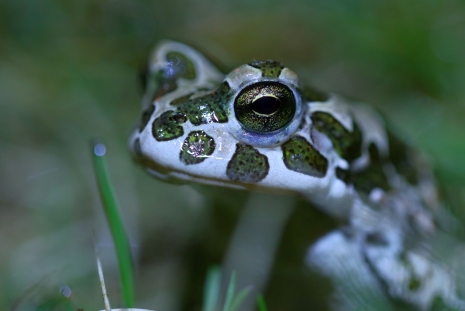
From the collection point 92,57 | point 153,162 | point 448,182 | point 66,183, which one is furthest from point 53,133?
point 448,182

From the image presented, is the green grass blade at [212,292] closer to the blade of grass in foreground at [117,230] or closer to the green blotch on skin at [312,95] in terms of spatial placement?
the blade of grass in foreground at [117,230]

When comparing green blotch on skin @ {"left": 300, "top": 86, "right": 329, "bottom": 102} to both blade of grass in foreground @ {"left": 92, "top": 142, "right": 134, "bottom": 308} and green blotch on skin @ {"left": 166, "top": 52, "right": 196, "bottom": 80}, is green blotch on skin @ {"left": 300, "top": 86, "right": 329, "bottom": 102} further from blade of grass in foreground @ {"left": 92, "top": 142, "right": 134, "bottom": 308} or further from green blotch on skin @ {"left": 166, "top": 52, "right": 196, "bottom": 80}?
blade of grass in foreground @ {"left": 92, "top": 142, "right": 134, "bottom": 308}

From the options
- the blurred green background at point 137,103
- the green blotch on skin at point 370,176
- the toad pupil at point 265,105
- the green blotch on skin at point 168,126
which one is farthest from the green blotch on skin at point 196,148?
the green blotch on skin at point 370,176

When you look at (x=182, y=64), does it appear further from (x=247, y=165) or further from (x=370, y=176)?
(x=370, y=176)

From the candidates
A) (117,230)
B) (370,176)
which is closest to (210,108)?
(117,230)

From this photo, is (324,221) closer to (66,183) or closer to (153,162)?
(153,162)

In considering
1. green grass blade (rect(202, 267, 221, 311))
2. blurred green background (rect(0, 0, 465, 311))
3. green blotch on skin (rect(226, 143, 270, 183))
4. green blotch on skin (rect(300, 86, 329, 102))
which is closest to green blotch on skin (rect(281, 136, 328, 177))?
green blotch on skin (rect(226, 143, 270, 183))
